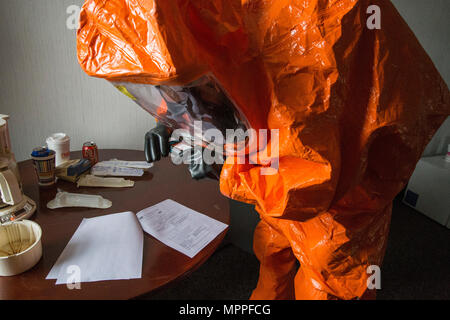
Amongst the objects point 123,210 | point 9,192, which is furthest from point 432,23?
point 9,192

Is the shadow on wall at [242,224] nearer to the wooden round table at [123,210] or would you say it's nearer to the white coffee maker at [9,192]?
the wooden round table at [123,210]

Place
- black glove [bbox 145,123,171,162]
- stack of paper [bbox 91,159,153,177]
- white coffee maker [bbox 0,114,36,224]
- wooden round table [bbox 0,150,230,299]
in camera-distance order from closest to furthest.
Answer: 1. wooden round table [bbox 0,150,230,299]
2. white coffee maker [bbox 0,114,36,224]
3. black glove [bbox 145,123,171,162]
4. stack of paper [bbox 91,159,153,177]

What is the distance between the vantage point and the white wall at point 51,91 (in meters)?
1.18

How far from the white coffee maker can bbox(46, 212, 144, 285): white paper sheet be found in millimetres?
176

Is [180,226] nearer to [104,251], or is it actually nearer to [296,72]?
[104,251]

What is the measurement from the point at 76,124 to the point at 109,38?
3.87 feet

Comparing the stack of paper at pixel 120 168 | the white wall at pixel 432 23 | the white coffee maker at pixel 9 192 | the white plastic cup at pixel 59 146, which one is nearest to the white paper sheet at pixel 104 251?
the white coffee maker at pixel 9 192

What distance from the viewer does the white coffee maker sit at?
0.68 meters

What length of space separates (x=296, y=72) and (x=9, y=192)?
756 millimetres

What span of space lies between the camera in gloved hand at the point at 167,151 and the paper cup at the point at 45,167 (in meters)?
0.41

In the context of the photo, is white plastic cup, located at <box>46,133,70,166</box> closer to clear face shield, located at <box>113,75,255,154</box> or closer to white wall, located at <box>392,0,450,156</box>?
clear face shield, located at <box>113,75,255,154</box>

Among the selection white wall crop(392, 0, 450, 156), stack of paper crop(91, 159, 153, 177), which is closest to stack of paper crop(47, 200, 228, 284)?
stack of paper crop(91, 159, 153, 177)

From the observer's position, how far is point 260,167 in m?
0.53
